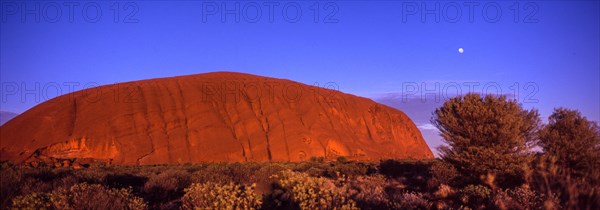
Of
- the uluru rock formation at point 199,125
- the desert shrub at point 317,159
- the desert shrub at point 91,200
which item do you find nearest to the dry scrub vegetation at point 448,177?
the desert shrub at point 91,200

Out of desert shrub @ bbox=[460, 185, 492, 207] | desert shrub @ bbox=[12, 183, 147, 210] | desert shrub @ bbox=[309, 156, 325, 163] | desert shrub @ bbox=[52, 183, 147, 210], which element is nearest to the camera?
desert shrub @ bbox=[12, 183, 147, 210]

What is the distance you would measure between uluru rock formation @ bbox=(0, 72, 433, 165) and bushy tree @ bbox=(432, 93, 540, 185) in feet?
88.8

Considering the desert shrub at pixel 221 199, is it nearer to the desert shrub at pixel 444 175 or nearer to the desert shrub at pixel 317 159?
the desert shrub at pixel 444 175

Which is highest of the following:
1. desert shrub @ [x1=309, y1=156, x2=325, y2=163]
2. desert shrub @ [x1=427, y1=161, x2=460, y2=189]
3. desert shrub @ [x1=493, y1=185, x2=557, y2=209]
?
desert shrub @ [x1=493, y1=185, x2=557, y2=209]

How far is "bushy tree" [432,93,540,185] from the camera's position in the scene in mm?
16005

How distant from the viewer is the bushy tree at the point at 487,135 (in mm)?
16005

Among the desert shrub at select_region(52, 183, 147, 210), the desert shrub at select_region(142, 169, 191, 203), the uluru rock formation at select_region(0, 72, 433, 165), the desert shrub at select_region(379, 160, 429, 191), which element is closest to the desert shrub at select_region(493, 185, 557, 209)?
the desert shrub at select_region(379, 160, 429, 191)

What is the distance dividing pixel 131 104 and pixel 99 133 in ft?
20.8

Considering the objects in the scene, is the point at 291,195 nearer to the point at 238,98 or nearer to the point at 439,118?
the point at 439,118

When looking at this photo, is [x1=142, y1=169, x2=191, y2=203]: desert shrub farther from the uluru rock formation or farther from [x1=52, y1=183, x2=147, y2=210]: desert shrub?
the uluru rock formation

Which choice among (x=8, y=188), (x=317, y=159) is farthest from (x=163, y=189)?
(x=317, y=159)

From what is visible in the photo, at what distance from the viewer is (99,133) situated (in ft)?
140

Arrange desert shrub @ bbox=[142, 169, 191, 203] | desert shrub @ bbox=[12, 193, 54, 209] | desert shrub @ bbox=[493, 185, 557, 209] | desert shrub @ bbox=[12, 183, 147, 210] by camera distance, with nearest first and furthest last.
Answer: desert shrub @ bbox=[12, 193, 54, 209] → desert shrub @ bbox=[12, 183, 147, 210] → desert shrub @ bbox=[493, 185, 557, 209] → desert shrub @ bbox=[142, 169, 191, 203]

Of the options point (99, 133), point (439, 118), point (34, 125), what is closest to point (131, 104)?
point (99, 133)
